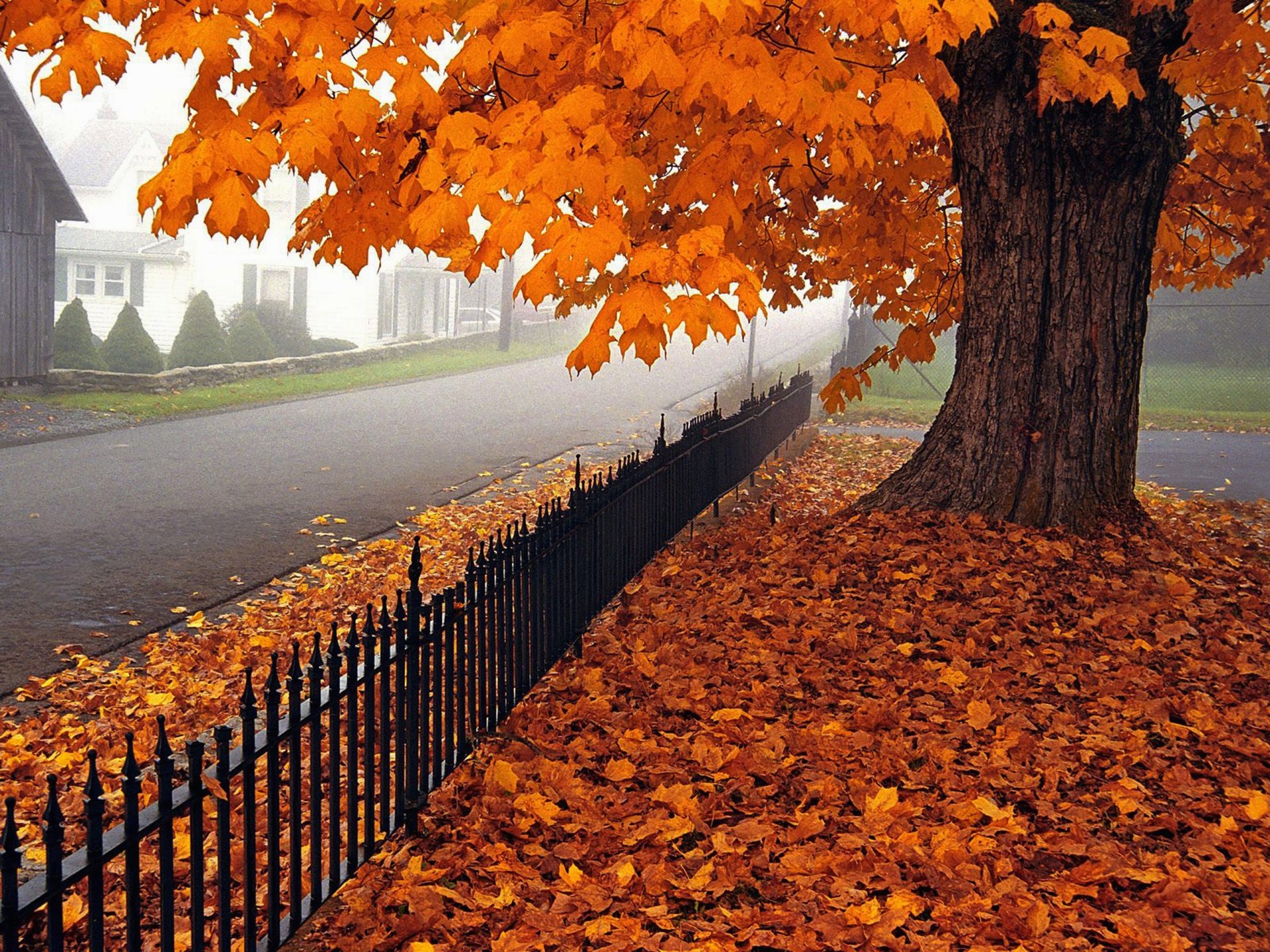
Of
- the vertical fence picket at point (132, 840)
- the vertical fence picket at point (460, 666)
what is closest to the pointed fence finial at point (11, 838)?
the vertical fence picket at point (132, 840)

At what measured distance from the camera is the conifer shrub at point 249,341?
3012cm

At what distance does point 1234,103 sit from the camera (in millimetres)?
8852

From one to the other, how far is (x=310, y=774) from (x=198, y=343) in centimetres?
2714

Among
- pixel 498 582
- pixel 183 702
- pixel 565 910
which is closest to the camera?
pixel 565 910

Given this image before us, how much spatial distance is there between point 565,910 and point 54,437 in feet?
50.2

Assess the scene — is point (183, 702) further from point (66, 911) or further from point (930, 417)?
point (930, 417)

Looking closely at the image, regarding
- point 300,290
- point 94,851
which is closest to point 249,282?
point 300,290

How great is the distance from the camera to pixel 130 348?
1093 inches

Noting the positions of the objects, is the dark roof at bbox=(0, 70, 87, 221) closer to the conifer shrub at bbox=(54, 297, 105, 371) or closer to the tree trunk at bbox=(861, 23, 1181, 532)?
the conifer shrub at bbox=(54, 297, 105, 371)

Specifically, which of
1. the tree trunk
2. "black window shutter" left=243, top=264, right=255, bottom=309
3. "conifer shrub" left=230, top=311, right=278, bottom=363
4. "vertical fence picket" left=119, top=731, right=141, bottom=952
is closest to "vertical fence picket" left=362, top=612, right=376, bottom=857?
"vertical fence picket" left=119, top=731, right=141, bottom=952

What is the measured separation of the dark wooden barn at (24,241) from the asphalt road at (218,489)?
485cm

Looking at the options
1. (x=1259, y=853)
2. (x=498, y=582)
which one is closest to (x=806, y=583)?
(x=498, y=582)

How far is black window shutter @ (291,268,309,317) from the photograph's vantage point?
43.7 m

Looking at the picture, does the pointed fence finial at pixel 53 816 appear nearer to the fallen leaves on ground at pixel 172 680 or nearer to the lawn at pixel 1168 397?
the fallen leaves on ground at pixel 172 680
